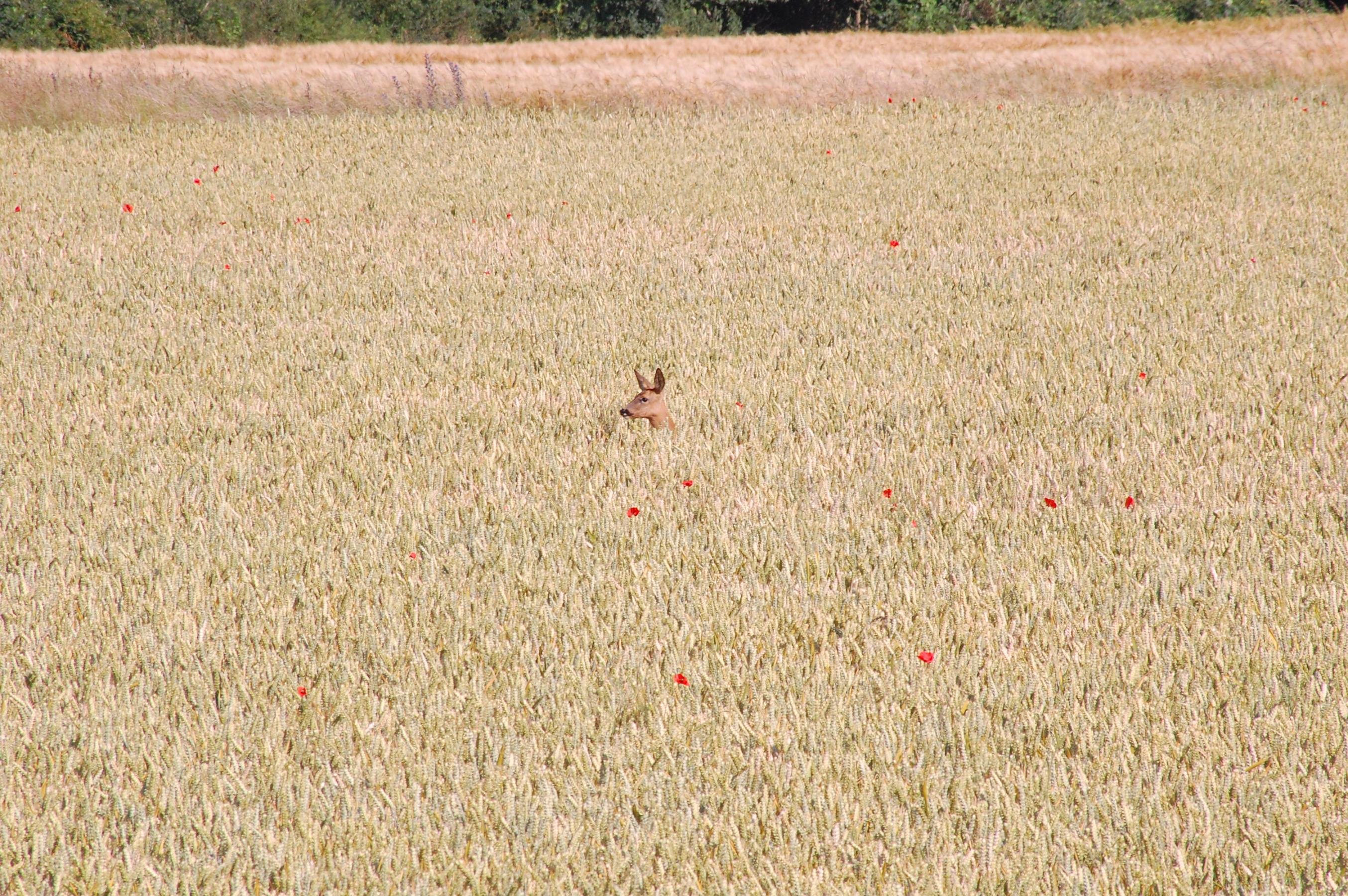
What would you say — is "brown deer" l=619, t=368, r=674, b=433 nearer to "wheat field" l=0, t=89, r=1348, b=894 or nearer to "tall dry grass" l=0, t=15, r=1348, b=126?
"wheat field" l=0, t=89, r=1348, b=894

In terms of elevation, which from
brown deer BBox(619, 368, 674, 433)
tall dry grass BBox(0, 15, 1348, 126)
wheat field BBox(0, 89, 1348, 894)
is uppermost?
tall dry grass BBox(0, 15, 1348, 126)

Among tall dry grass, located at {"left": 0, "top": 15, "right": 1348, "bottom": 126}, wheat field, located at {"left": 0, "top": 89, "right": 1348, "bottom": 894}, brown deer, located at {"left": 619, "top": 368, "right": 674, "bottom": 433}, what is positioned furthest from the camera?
tall dry grass, located at {"left": 0, "top": 15, "right": 1348, "bottom": 126}

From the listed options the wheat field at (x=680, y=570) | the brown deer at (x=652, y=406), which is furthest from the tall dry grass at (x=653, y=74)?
the brown deer at (x=652, y=406)

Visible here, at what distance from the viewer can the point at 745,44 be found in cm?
2103

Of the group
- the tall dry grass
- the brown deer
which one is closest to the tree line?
the tall dry grass

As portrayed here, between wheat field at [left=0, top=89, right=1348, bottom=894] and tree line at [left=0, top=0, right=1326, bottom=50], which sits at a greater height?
tree line at [left=0, top=0, right=1326, bottom=50]

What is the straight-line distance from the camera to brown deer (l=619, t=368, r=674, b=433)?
16.0 ft

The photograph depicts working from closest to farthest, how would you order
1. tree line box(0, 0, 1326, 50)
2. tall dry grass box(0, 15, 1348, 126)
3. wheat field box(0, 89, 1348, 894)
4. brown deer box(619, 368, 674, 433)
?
wheat field box(0, 89, 1348, 894) < brown deer box(619, 368, 674, 433) < tall dry grass box(0, 15, 1348, 126) < tree line box(0, 0, 1326, 50)

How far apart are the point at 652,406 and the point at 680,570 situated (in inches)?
51.3

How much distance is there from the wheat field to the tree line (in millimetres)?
20186

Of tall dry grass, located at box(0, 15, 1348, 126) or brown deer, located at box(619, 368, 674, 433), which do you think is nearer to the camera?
brown deer, located at box(619, 368, 674, 433)

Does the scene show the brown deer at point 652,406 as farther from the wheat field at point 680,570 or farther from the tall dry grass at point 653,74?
the tall dry grass at point 653,74

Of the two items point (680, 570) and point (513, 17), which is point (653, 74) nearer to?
point (513, 17)

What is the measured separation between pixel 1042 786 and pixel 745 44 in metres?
20.1
